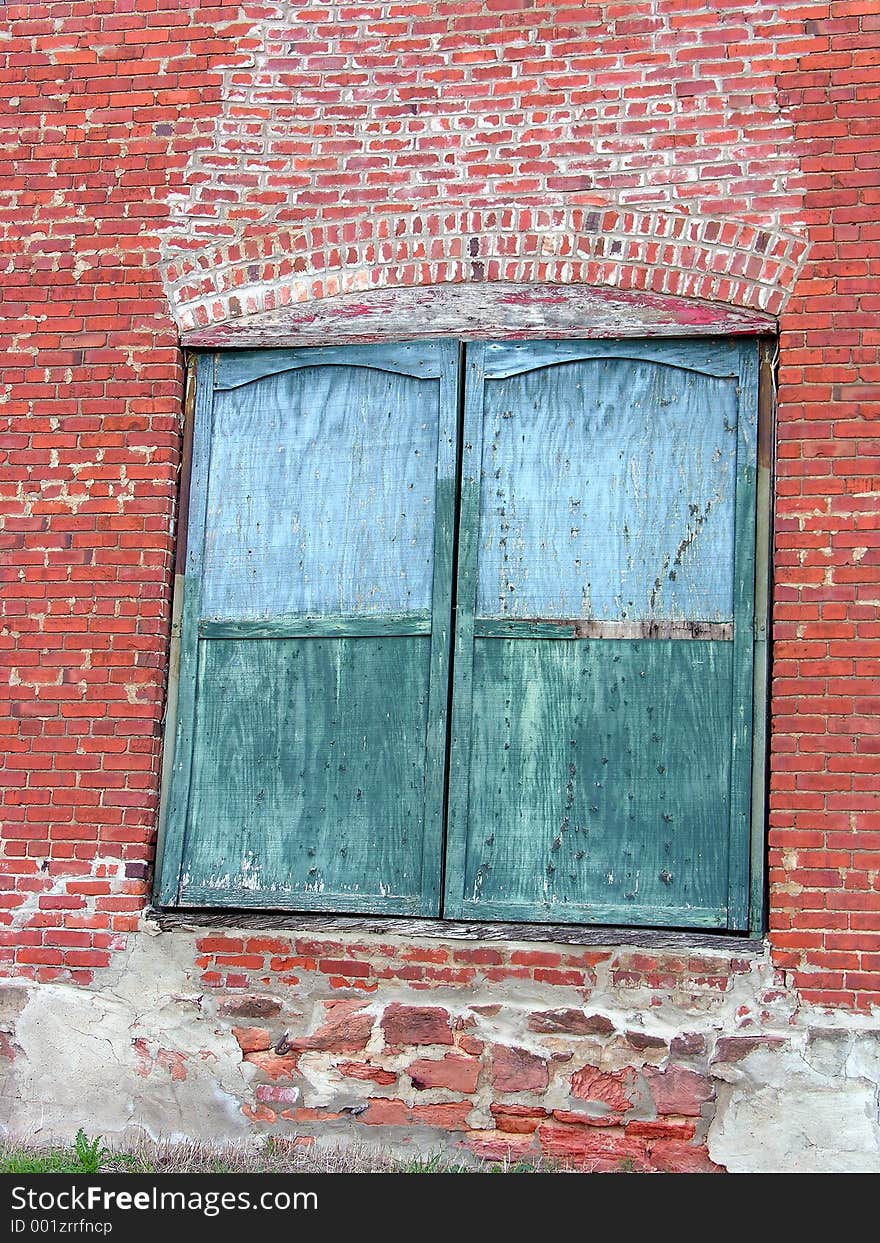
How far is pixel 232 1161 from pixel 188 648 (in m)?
2.09

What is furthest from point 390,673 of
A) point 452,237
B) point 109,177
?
point 109,177

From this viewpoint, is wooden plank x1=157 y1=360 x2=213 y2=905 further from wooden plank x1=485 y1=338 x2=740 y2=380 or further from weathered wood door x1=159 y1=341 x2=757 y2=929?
wooden plank x1=485 y1=338 x2=740 y2=380

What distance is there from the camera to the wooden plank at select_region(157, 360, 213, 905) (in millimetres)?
6203

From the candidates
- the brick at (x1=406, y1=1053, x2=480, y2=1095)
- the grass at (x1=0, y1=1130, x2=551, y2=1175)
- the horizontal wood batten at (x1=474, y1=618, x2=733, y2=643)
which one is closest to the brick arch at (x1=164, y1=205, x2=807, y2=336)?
the horizontal wood batten at (x1=474, y1=618, x2=733, y2=643)

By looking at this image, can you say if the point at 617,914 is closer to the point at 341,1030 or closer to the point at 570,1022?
the point at 570,1022

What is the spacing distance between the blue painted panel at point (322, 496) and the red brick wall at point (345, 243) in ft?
0.91

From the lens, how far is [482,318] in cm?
631

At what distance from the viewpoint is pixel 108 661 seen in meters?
6.30

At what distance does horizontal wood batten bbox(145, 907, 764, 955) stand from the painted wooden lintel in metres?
2.45

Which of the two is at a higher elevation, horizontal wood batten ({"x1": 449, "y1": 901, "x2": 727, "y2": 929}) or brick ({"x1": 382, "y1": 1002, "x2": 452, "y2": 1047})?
horizontal wood batten ({"x1": 449, "y1": 901, "x2": 727, "y2": 929})

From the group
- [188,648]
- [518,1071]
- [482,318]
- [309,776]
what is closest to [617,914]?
[518,1071]

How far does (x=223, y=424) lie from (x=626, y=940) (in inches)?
110

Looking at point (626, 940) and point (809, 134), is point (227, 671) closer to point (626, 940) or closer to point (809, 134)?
point (626, 940)

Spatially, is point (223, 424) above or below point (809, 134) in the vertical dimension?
below
